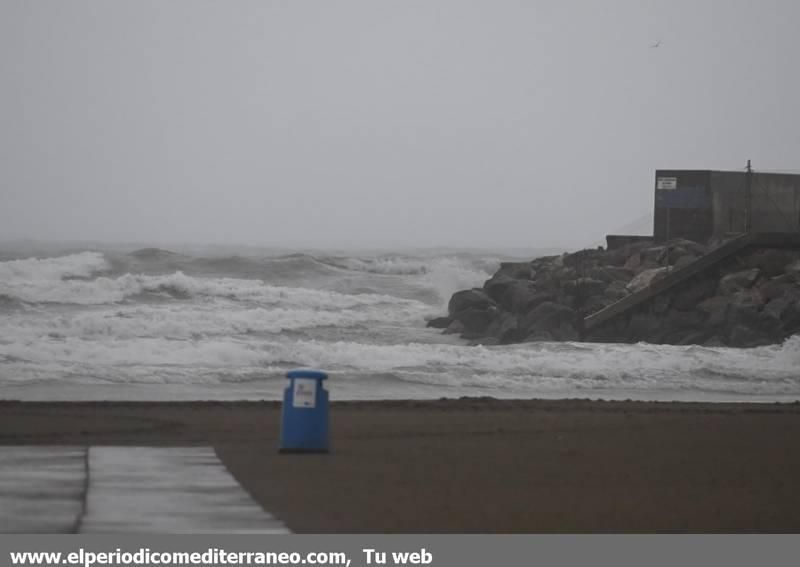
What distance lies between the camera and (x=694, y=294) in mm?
31812

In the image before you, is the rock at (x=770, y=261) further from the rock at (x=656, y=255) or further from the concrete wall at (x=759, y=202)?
the concrete wall at (x=759, y=202)

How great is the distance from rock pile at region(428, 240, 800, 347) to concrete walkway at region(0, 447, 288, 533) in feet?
63.9

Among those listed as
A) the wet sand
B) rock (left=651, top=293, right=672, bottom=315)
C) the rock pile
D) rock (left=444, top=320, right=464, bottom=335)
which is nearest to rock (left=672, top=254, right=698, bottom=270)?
the rock pile

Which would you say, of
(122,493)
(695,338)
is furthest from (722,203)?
(122,493)

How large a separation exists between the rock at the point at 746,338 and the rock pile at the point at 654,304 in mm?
21

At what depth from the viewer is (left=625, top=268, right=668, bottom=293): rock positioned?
32156 mm

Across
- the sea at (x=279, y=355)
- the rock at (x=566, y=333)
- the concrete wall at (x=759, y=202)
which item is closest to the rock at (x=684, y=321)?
the rock at (x=566, y=333)

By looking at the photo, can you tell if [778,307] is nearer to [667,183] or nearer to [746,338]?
[746,338]

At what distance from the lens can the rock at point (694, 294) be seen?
1249 inches

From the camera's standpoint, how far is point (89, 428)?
45.6 feet

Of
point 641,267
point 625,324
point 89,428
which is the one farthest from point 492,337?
point 89,428

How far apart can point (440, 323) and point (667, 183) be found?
24.4 ft
